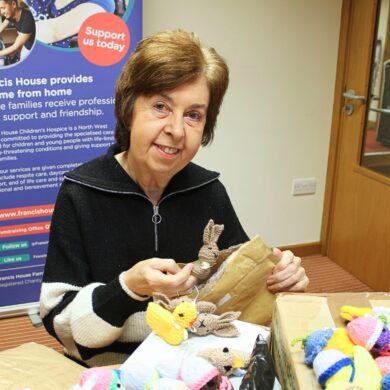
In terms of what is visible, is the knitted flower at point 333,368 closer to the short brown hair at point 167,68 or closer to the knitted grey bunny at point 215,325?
the knitted grey bunny at point 215,325

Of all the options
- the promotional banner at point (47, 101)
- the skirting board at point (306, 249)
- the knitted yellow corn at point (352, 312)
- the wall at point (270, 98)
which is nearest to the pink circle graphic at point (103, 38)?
the promotional banner at point (47, 101)

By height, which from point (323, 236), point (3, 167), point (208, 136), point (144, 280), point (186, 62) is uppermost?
point (186, 62)

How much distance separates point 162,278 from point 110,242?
32 centimetres

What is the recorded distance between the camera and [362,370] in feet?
2.13

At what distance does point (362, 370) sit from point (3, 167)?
2.12 metres

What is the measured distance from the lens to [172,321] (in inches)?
30.4

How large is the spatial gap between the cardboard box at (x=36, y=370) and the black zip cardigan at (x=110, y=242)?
7cm

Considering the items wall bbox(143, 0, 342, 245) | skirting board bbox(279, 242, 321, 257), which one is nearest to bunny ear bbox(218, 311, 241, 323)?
wall bbox(143, 0, 342, 245)

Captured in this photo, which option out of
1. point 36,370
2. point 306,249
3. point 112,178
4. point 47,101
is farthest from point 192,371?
point 306,249

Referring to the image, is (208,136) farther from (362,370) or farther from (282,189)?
(282,189)

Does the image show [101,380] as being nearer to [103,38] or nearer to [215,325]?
[215,325]

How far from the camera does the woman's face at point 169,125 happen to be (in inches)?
41.5

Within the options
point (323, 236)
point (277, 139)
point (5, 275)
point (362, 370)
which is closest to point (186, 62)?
point (362, 370)

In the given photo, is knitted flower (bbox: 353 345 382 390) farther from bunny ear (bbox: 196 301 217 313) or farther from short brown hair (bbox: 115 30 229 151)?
short brown hair (bbox: 115 30 229 151)
